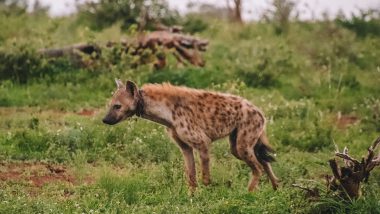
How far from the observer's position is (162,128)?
10.2 m

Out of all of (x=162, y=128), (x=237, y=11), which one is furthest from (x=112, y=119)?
(x=237, y=11)

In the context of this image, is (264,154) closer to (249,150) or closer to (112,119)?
(249,150)

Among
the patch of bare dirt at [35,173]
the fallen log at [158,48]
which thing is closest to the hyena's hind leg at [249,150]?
the patch of bare dirt at [35,173]

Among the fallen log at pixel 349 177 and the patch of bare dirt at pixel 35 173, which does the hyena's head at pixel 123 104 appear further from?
the fallen log at pixel 349 177

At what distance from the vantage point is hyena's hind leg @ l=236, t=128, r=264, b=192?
7.95 meters

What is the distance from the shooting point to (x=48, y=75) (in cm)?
1330

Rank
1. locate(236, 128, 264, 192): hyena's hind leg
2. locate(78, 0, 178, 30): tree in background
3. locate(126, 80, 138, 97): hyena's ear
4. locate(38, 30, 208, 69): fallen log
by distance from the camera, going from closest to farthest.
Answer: locate(126, 80, 138, 97): hyena's ear → locate(236, 128, 264, 192): hyena's hind leg → locate(38, 30, 208, 69): fallen log → locate(78, 0, 178, 30): tree in background

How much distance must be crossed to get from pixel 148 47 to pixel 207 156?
252 inches

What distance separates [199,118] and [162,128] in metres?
2.33

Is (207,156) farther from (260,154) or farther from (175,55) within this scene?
(175,55)

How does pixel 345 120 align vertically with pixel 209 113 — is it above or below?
below

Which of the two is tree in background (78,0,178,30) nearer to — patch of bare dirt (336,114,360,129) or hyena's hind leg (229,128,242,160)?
patch of bare dirt (336,114,360,129)

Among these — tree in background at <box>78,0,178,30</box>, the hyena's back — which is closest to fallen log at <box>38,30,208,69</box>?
tree in background at <box>78,0,178,30</box>

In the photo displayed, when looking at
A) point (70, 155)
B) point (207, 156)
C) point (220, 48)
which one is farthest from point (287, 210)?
point (220, 48)
